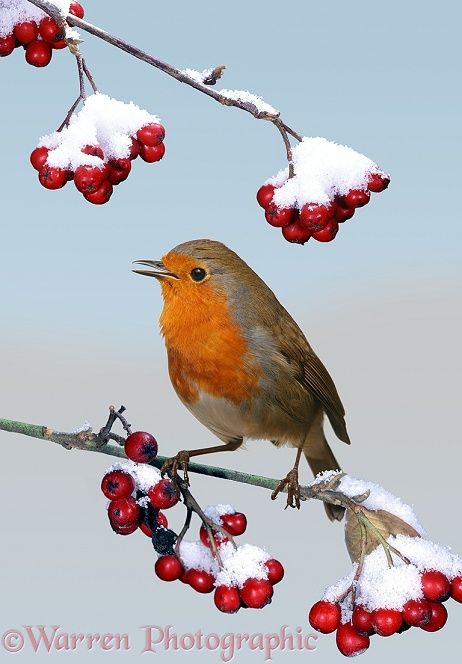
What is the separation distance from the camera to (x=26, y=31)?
2207mm

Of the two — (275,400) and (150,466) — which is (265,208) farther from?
(275,400)

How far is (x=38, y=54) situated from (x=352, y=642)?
1.61 meters

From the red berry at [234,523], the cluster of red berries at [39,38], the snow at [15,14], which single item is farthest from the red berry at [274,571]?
the snow at [15,14]

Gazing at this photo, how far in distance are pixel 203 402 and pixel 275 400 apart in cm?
28

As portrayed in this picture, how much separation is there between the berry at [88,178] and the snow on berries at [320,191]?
357 millimetres

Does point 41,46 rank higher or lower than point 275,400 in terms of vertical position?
higher

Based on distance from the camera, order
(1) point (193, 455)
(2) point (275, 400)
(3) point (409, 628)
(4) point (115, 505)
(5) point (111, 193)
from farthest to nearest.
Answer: (2) point (275, 400) → (1) point (193, 455) → (4) point (115, 505) → (3) point (409, 628) → (5) point (111, 193)

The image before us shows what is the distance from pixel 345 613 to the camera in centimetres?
220

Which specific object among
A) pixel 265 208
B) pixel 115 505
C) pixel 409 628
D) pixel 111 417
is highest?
pixel 265 208

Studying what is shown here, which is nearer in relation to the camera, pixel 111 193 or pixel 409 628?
pixel 111 193

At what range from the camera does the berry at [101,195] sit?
1963mm

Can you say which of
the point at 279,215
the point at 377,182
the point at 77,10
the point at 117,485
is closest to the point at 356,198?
the point at 377,182

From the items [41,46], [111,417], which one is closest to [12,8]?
[41,46]

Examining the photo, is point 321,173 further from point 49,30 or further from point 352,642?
point 352,642
